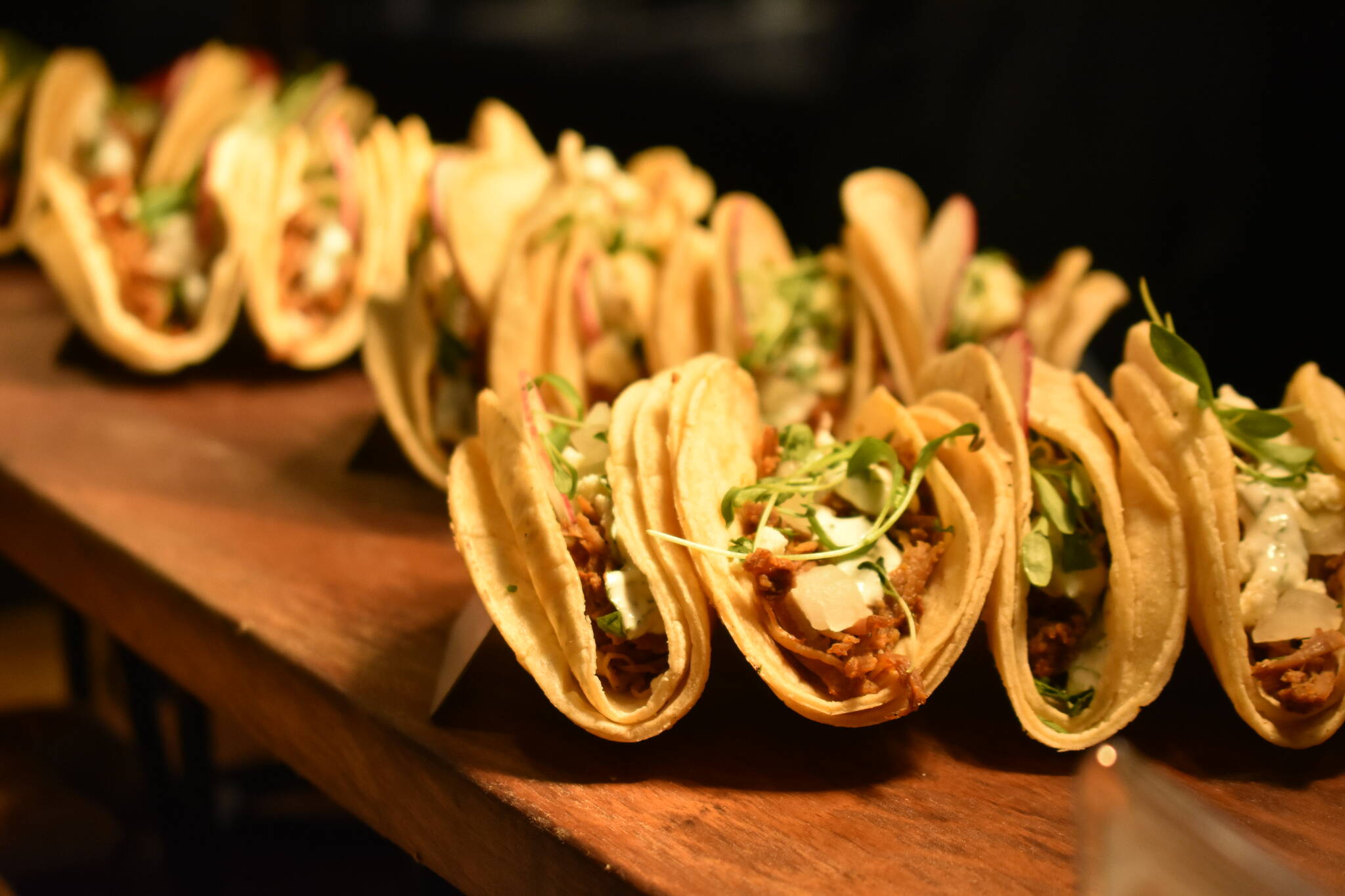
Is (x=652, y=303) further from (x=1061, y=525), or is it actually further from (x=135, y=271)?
(x=135, y=271)

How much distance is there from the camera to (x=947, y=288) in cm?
225

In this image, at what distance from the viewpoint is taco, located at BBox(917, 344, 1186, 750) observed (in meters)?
1.37

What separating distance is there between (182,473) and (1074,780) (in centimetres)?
184

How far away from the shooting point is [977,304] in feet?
7.58

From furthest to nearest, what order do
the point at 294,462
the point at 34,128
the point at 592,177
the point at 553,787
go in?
the point at 34,128 < the point at 592,177 < the point at 294,462 < the point at 553,787

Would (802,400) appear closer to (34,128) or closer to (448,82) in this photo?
(34,128)

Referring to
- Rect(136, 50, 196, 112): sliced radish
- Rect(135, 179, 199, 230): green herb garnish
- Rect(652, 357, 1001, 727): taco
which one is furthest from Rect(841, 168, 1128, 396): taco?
Rect(136, 50, 196, 112): sliced radish

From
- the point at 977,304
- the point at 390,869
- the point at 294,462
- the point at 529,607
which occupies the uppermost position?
the point at 977,304

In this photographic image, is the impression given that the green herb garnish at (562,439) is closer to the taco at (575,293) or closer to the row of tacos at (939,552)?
the row of tacos at (939,552)

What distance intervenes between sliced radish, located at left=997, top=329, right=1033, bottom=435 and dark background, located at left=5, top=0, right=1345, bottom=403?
157cm

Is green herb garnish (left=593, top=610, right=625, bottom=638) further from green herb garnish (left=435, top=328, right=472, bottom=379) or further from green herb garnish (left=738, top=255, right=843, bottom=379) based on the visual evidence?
green herb garnish (left=435, top=328, right=472, bottom=379)

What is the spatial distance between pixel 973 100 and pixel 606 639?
9.53ft

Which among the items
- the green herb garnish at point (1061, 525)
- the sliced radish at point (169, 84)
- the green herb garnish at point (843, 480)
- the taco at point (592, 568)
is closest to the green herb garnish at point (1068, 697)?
the green herb garnish at point (1061, 525)

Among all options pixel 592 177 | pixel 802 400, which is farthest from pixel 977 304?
pixel 592 177
